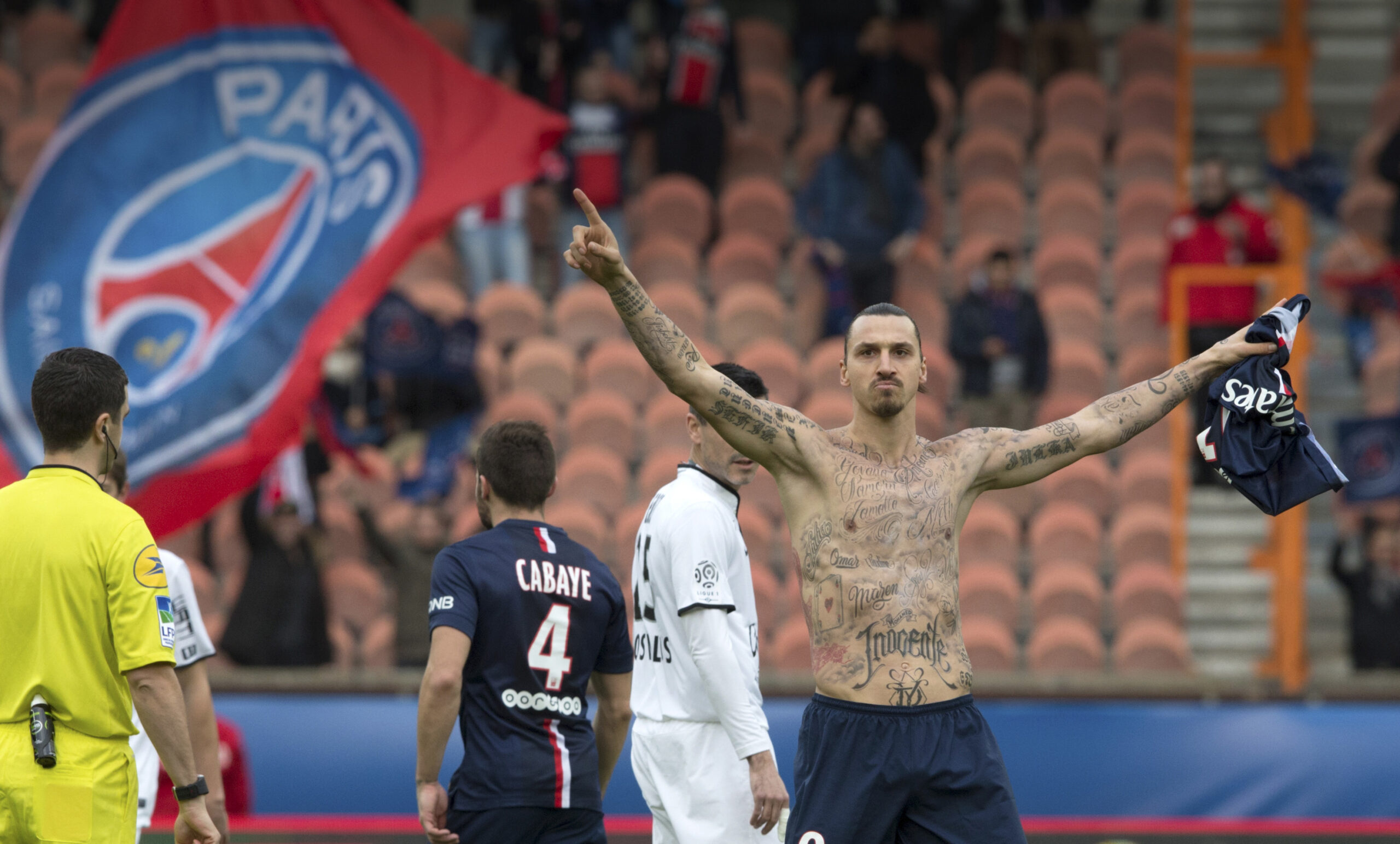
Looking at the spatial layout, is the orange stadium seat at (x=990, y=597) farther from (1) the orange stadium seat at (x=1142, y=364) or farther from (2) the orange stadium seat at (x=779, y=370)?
(1) the orange stadium seat at (x=1142, y=364)

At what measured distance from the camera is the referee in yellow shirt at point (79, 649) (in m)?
4.31

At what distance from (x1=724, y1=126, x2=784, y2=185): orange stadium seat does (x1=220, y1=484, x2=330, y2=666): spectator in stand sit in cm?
521

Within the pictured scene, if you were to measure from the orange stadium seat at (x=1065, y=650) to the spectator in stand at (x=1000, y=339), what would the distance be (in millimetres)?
1561

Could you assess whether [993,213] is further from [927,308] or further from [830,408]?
[830,408]

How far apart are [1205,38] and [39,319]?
10303 millimetres

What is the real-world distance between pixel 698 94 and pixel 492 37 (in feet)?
6.49

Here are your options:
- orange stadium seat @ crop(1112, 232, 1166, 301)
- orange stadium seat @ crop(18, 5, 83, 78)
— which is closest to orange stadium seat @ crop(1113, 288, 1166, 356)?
orange stadium seat @ crop(1112, 232, 1166, 301)

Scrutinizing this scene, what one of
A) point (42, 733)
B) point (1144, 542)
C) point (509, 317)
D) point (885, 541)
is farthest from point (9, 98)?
point (885, 541)

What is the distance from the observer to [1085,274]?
42.0ft

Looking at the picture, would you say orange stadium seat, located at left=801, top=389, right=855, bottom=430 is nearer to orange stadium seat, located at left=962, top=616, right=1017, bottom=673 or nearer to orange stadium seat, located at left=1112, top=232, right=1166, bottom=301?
orange stadium seat, located at left=962, top=616, right=1017, bottom=673

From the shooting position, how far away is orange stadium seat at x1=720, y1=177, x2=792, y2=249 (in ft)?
43.5

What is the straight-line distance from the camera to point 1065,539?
11.0 metres

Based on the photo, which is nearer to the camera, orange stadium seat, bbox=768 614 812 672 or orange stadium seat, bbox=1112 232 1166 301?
orange stadium seat, bbox=768 614 812 672

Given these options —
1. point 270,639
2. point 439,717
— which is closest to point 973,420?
point 270,639
